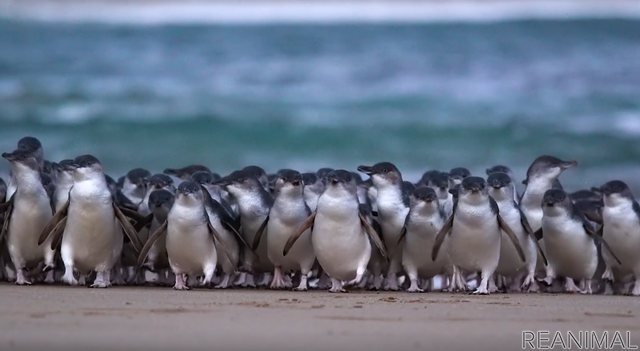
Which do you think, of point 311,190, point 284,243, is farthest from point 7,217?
point 311,190

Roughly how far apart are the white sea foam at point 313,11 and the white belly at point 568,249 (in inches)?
558

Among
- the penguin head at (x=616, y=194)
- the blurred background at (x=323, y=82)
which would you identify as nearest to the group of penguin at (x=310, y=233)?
the penguin head at (x=616, y=194)

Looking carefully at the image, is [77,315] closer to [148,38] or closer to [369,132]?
[369,132]

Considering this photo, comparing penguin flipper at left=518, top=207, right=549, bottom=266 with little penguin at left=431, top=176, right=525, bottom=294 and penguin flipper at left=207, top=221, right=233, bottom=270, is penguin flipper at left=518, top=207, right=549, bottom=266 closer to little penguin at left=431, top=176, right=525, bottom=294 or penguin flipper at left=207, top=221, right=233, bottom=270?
little penguin at left=431, top=176, right=525, bottom=294

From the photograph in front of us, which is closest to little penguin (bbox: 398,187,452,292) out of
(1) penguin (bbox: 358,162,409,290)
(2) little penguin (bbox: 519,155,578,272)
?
(1) penguin (bbox: 358,162,409,290)

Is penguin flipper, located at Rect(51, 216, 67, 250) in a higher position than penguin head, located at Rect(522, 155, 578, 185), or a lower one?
lower

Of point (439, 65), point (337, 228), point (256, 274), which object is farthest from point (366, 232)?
point (439, 65)

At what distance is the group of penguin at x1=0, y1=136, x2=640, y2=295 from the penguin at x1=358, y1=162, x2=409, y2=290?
0.04 ft

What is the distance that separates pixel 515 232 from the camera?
7.71m

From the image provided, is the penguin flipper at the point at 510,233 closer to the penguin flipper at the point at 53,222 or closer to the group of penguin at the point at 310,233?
the group of penguin at the point at 310,233

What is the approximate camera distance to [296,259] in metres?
7.88

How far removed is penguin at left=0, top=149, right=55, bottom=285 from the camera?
24.9 feet

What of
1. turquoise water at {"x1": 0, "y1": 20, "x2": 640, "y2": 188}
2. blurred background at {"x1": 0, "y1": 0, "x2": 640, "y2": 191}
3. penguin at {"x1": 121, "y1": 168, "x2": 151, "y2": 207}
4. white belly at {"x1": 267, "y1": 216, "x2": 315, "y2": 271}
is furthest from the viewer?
blurred background at {"x1": 0, "y1": 0, "x2": 640, "y2": 191}

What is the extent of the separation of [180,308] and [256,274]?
269 centimetres
